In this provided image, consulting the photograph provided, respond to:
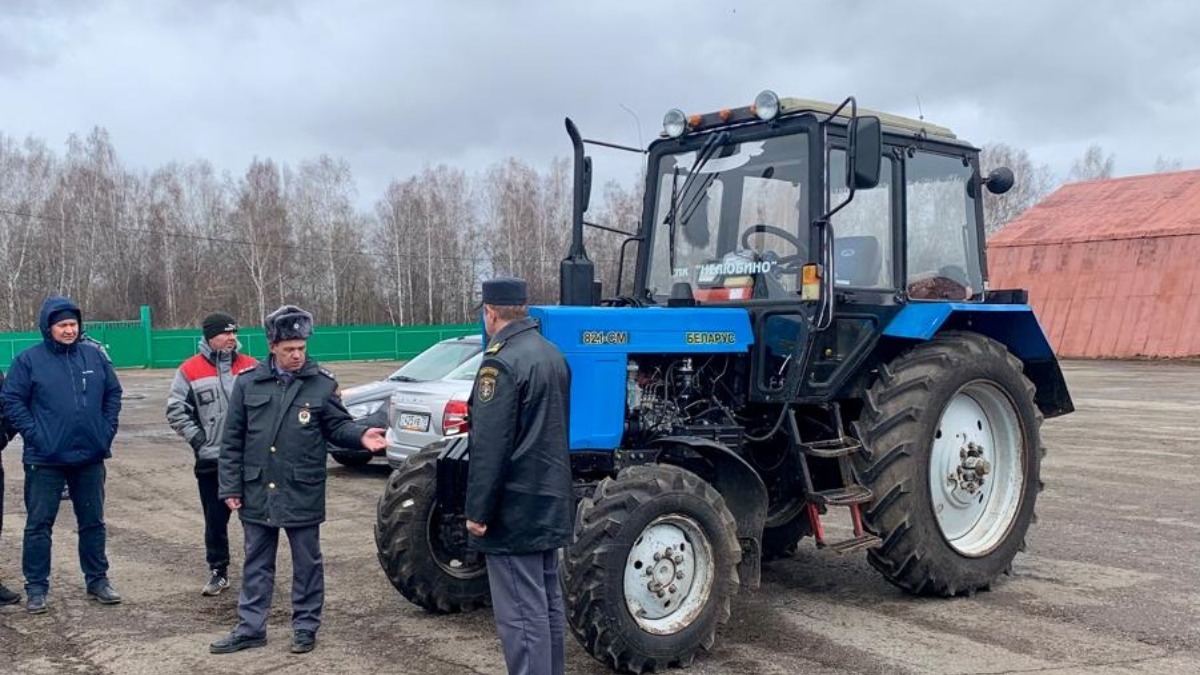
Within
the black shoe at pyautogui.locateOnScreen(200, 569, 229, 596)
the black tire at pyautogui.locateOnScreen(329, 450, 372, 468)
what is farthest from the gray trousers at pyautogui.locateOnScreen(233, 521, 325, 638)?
the black tire at pyautogui.locateOnScreen(329, 450, 372, 468)

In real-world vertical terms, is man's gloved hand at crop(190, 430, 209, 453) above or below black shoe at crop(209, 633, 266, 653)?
above

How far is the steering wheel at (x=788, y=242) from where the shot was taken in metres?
5.75

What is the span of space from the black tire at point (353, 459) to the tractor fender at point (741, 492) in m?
6.65

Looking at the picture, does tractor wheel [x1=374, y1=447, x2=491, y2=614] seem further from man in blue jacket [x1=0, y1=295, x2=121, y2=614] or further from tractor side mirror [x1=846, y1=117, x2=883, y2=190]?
tractor side mirror [x1=846, y1=117, x2=883, y2=190]

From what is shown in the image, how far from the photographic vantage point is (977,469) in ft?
20.0

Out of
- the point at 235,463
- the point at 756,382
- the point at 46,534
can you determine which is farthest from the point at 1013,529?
the point at 46,534

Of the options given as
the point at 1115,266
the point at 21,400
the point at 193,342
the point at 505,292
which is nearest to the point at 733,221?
the point at 505,292

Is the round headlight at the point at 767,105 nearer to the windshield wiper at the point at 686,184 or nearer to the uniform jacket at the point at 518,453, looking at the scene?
the windshield wiper at the point at 686,184

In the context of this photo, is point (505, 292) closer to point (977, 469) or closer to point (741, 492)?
point (741, 492)

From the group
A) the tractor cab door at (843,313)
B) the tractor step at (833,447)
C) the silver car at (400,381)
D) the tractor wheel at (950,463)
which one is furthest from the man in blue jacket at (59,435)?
the silver car at (400,381)

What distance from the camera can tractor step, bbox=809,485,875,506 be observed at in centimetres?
547

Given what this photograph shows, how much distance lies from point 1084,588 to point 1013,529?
1.57 ft

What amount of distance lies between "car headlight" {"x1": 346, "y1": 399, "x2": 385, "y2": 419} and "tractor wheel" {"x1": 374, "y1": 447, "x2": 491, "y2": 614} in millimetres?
5487

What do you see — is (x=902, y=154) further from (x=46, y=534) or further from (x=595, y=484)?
(x=46, y=534)
